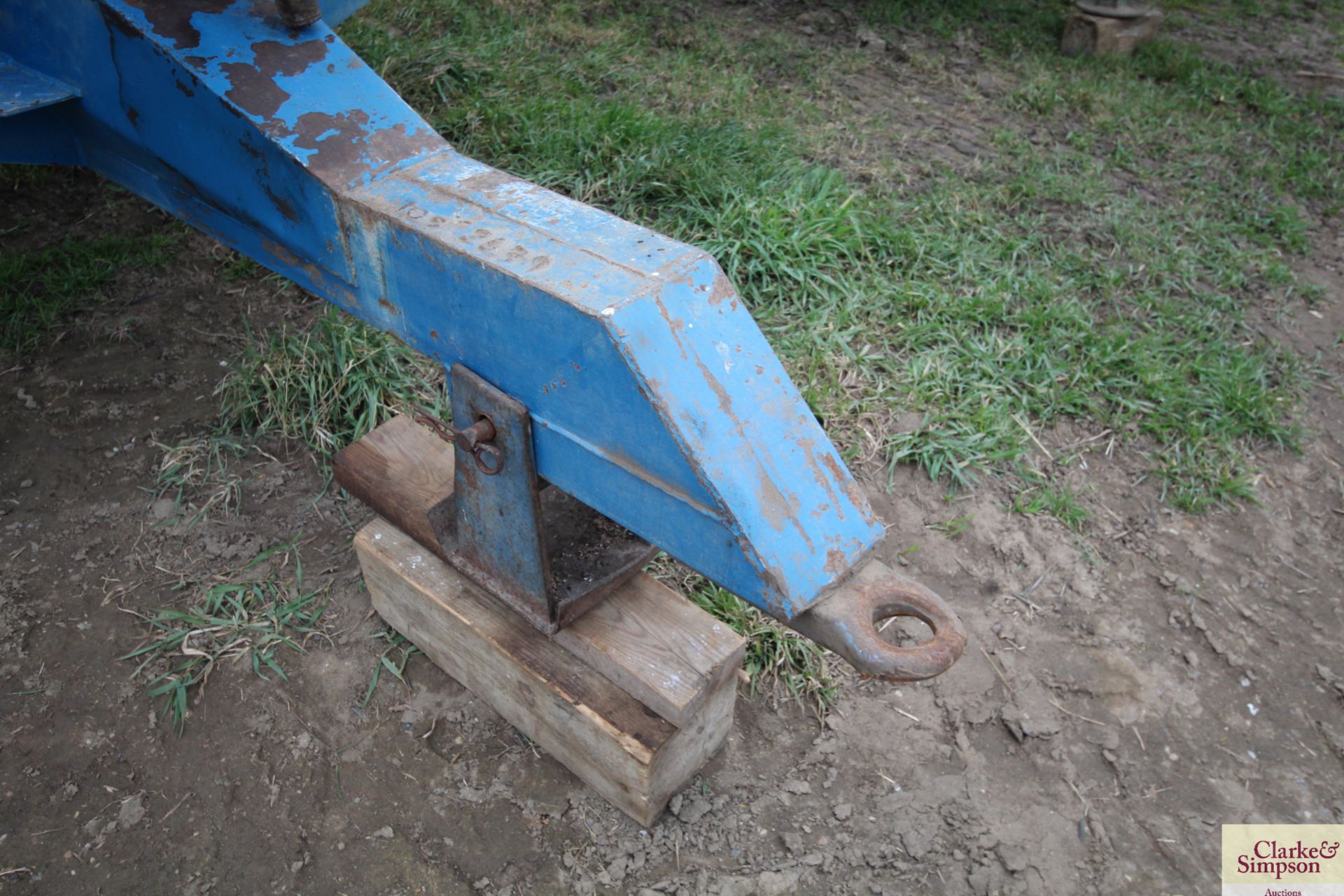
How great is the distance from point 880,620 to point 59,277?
118 inches

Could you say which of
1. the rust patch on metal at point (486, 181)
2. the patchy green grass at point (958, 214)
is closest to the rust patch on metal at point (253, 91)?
the rust patch on metal at point (486, 181)

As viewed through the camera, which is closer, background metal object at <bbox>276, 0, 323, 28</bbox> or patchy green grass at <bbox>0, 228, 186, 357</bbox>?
background metal object at <bbox>276, 0, 323, 28</bbox>

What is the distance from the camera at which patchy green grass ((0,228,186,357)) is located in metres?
2.85

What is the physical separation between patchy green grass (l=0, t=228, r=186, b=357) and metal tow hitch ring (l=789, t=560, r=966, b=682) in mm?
2762

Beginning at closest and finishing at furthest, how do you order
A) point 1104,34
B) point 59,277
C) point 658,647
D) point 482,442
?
point 482,442
point 658,647
point 59,277
point 1104,34

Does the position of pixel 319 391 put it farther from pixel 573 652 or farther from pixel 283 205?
pixel 573 652

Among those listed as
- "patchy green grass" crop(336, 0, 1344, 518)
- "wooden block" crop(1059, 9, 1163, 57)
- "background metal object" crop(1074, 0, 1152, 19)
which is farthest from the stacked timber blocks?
"background metal object" crop(1074, 0, 1152, 19)

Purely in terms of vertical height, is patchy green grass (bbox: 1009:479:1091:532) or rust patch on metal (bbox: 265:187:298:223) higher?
rust patch on metal (bbox: 265:187:298:223)

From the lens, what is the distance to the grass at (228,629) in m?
2.06

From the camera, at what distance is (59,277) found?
3.01 m

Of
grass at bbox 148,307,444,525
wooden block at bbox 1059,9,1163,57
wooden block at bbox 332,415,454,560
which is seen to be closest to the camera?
wooden block at bbox 332,415,454,560

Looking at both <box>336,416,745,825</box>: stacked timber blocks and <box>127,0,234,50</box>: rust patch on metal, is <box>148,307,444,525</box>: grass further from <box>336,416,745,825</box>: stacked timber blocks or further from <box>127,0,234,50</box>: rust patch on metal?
<box>127,0,234,50</box>: rust patch on metal

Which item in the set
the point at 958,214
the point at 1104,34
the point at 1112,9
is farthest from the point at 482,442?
the point at 1112,9

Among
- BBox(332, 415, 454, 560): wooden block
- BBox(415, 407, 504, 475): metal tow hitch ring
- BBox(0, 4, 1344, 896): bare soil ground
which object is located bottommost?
BBox(0, 4, 1344, 896): bare soil ground
